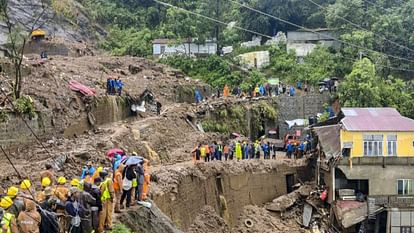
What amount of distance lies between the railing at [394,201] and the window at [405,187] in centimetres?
95

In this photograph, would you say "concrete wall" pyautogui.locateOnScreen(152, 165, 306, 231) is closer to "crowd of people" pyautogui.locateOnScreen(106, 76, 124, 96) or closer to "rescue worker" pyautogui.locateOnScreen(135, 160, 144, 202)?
"rescue worker" pyautogui.locateOnScreen(135, 160, 144, 202)

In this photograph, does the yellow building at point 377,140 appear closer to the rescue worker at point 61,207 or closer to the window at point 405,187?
the window at point 405,187

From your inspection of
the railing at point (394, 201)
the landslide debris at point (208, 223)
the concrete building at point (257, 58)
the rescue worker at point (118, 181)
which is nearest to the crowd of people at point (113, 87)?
the landslide debris at point (208, 223)

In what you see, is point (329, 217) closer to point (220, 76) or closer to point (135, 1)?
point (220, 76)

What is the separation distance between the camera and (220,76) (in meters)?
53.5

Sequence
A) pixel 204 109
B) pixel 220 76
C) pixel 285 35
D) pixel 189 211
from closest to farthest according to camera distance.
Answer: pixel 189 211 < pixel 204 109 < pixel 220 76 < pixel 285 35

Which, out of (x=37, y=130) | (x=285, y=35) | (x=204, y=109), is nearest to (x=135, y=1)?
(x=285, y=35)

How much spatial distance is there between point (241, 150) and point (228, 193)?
3.55 meters

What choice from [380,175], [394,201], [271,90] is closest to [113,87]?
[380,175]

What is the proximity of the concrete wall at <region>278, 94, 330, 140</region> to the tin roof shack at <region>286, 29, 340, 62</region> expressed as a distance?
10.4m

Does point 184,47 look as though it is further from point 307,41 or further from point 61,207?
point 61,207

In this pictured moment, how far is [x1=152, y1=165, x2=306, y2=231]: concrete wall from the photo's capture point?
23656 mm

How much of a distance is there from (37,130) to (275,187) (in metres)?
13.2

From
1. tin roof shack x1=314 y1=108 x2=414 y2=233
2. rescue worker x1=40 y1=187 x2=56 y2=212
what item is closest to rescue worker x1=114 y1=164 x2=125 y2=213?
rescue worker x1=40 y1=187 x2=56 y2=212
